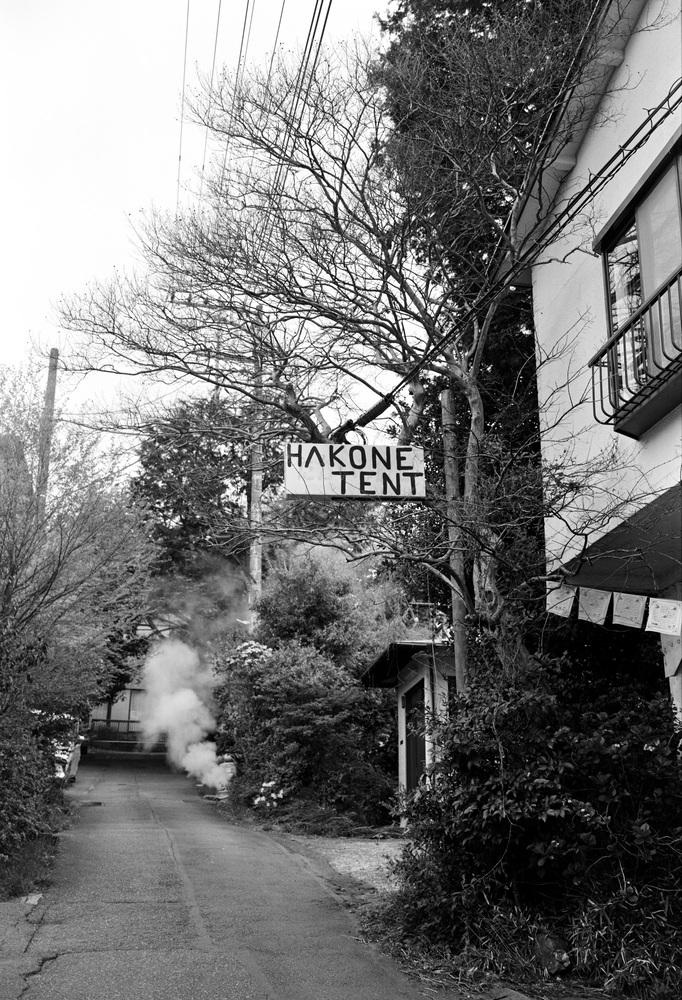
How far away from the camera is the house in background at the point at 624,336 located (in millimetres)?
6934

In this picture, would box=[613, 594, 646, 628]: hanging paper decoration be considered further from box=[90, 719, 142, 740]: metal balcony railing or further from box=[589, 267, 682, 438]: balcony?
box=[90, 719, 142, 740]: metal balcony railing

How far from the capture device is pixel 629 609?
8250 mm

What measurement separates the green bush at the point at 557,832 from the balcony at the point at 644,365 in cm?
243

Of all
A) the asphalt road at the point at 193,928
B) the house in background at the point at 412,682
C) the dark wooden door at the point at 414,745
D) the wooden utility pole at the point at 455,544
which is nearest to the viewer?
the asphalt road at the point at 193,928

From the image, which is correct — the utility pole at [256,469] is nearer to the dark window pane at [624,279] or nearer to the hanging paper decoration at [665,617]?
the hanging paper decoration at [665,617]

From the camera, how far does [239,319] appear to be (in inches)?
399

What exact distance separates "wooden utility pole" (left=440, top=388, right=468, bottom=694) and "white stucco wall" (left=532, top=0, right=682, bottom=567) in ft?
3.01

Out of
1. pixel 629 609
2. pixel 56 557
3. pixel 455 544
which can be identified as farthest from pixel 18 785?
pixel 629 609

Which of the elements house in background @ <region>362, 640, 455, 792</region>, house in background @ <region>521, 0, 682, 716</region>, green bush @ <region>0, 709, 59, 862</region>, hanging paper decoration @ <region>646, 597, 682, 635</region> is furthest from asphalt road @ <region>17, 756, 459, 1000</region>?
house in background @ <region>521, 0, 682, 716</region>

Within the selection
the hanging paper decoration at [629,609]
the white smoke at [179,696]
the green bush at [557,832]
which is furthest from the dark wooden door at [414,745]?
the white smoke at [179,696]

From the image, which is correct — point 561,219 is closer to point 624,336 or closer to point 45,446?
point 624,336

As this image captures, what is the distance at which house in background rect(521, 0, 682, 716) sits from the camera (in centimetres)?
693

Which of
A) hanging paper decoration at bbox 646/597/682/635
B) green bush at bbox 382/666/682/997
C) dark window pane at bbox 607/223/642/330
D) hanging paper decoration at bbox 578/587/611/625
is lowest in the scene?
green bush at bbox 382/666/682/997

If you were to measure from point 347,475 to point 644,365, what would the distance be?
2.61 m
